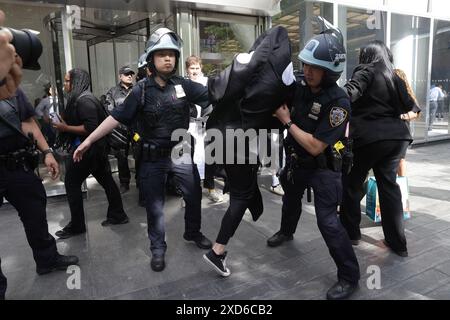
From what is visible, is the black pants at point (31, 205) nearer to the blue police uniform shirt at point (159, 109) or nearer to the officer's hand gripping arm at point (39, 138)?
the officer's hand gripping arm at point (39, 138)

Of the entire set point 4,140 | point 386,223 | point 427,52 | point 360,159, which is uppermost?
point 427,52

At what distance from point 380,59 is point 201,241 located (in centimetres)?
229

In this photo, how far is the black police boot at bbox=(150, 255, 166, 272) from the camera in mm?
3061

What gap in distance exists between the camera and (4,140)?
259 cm

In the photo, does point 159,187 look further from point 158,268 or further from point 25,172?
point 25,172

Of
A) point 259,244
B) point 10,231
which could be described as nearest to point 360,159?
point 259,244

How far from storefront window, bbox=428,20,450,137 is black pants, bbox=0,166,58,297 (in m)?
9.47

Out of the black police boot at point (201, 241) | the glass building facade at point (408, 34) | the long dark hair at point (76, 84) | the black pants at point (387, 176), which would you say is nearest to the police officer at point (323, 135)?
the black pants at point (387, 176)

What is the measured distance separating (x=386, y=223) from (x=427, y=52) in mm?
7538

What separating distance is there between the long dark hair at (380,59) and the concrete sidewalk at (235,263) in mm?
1521

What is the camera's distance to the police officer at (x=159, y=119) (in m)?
3.02

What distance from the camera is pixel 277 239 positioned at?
3.50 m

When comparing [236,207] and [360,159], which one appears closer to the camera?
[236,207]

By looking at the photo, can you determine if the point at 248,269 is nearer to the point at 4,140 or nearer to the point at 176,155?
the point at 176,155
